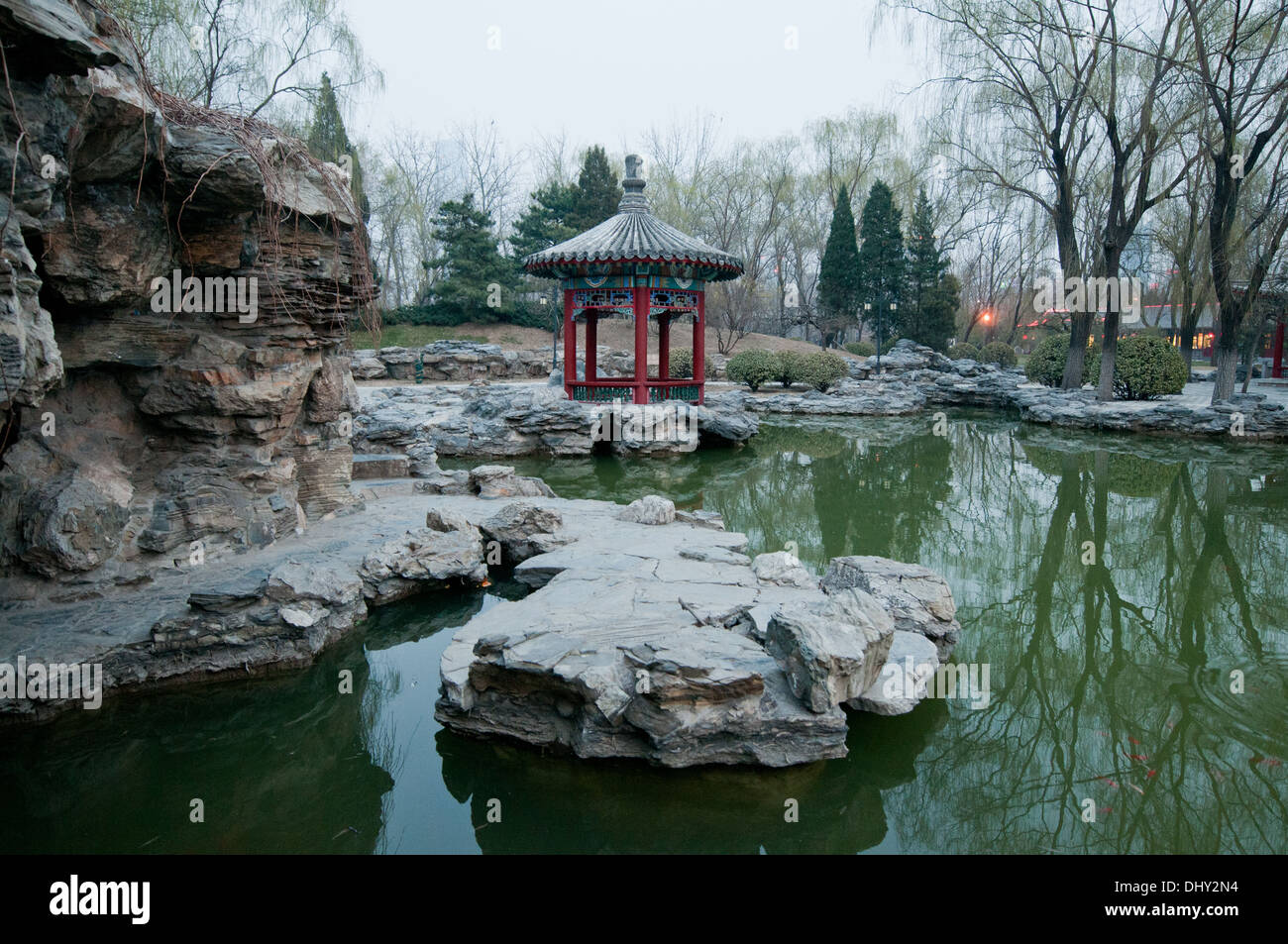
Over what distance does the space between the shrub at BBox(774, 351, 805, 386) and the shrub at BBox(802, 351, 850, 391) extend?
0.08m

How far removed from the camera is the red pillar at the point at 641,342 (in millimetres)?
12695

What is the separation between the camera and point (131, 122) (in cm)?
346

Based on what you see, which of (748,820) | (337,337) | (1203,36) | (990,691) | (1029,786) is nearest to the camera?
(748,820)

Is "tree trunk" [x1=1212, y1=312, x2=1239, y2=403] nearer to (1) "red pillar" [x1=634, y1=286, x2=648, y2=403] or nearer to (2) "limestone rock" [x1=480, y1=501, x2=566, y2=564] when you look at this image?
(1) "red pillar" [x1=634, y1=286, x2=648, y2=403]

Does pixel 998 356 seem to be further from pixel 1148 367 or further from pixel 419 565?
pixel 419 565

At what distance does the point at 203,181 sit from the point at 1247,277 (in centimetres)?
1680

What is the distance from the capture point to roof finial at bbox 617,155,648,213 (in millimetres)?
13859

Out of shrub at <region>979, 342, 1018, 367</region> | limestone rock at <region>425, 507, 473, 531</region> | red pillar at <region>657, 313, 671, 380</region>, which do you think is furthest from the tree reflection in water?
shrub at <region>979, 342, 1018, 367</region>

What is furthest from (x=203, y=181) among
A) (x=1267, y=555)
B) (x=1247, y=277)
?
(x=1247, y=277)

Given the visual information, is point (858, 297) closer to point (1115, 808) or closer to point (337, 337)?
point (337, 337)

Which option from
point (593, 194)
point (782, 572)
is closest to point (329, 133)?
point (593, 194)

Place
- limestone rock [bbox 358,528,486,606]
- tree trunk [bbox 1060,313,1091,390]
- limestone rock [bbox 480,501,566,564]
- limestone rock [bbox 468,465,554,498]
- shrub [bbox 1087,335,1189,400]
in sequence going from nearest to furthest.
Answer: limestone rock [bbox 358,528,486,606], limestone rock [bbox 480,501,566,564], limestone rock [bbox 468,465,554,498], shrub [bbox 1087,335,1189,400], tree trunk [bbox 1060,313,1091,390]

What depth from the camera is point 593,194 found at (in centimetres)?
2667

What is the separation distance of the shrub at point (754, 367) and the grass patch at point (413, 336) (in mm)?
7827
